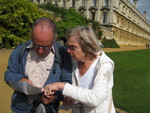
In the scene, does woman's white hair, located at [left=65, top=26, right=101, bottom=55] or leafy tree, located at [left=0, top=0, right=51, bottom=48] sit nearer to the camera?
woman's white hair, located at [left=65, top=26, right=101, bottom=55]

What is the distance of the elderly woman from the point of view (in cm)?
136

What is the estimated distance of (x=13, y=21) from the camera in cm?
1131

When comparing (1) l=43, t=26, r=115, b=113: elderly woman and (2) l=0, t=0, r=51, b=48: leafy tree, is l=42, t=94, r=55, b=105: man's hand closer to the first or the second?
(1) l=43, t=26, r=115, b=113: elderly woman

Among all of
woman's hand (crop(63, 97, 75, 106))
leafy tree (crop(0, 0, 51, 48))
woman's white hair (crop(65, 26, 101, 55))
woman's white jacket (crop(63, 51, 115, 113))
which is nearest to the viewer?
woman's white jacket (crop(63, 51, 115, 113))

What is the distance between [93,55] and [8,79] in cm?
80

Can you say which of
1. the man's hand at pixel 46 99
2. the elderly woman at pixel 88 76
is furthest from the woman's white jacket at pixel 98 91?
the man's hand at pixel 46 99

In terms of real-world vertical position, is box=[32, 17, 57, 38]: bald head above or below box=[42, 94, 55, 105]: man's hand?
above

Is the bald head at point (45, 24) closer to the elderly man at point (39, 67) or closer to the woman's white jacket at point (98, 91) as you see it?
the elderly man at point (39, 67)

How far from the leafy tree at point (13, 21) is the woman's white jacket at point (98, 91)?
33.7 ft

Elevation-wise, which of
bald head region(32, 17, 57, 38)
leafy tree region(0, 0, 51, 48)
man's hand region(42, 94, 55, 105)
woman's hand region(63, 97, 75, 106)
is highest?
leafy tree region(0, 0, 51, 48)

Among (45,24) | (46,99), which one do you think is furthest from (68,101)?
(45,24)

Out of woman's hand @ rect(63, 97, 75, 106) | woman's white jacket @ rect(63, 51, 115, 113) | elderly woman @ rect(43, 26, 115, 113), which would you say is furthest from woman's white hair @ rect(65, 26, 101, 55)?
woman's hand @ rect(63, 97, 75, 106)

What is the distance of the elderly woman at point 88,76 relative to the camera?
1.36 meters

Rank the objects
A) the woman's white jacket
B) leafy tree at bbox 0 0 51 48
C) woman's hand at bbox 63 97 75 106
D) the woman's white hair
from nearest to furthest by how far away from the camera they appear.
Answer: the woman's white jacket → the woman's white hair → woman's hand at bbox 63 97 75 106 → leafy tree at bbox 0 0 51 48
